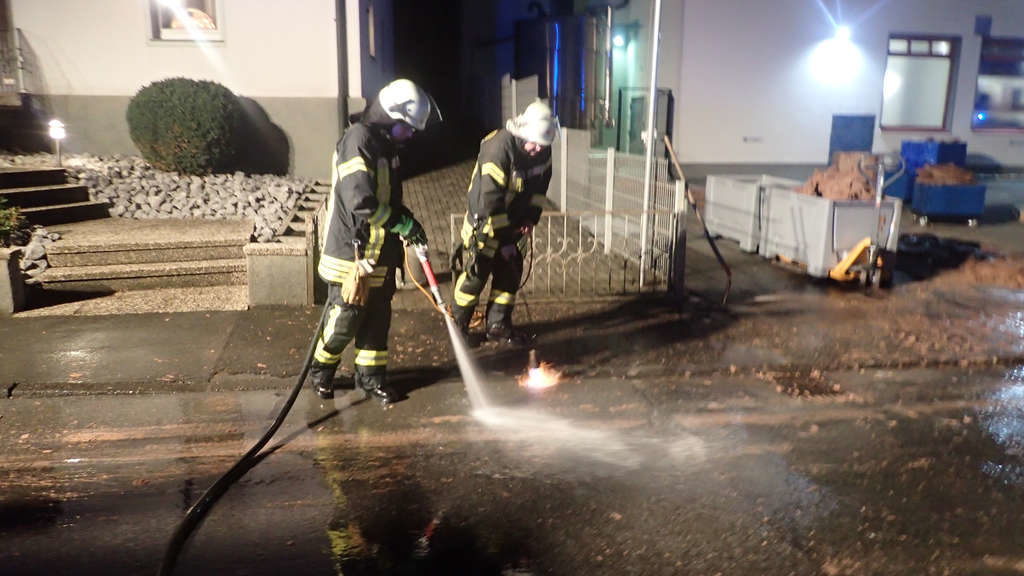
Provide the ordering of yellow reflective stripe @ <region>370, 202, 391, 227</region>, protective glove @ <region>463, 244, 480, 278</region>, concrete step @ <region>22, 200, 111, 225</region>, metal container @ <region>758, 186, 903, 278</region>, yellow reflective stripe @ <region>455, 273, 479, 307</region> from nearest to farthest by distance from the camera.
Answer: yellow reflective stripe @ <region>370, 202, 391, 227</region> → protective glove @ <region>463, 244, 480, 278</region> → yellow reflective stripe @ <region>455, 273, 479, 307</region> → metal container @ <region>758, 186, 903, 278</region> → concrete step @ <region>22, 200, 111, 225</region>

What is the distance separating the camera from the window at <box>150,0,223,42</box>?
1223cm

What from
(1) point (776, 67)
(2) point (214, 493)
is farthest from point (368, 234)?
(1) point (776, 67)

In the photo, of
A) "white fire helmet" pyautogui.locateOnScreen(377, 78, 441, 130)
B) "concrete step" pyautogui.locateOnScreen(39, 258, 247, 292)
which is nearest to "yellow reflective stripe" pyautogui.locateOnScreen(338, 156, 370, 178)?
"white fire helmet" pyautogui.locateOnScreen(377, 78, 441, 130)

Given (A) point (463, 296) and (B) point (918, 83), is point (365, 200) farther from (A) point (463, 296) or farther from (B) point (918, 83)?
(B) point (918, 83)

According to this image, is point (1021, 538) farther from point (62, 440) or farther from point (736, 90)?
point (736, 90)

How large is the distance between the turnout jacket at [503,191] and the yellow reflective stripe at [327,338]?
152 cm

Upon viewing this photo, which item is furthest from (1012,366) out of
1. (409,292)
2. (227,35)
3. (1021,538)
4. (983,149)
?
(983,149)

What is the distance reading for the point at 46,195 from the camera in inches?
382

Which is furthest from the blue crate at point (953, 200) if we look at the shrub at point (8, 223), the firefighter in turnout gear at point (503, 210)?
the shrub at point (8, 223)

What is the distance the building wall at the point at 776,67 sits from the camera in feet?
47.0

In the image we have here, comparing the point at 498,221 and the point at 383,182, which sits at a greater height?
the point at 383,182

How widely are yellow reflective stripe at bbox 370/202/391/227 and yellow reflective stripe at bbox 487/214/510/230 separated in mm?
1290

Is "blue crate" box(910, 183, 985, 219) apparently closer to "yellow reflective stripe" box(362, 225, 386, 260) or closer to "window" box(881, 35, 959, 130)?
"window" box(881, 35, 959, 130)

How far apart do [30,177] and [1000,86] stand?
710 inches
